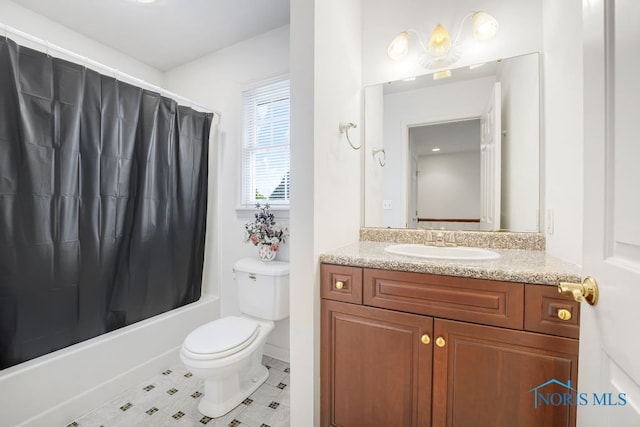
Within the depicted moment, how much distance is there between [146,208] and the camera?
1.90m


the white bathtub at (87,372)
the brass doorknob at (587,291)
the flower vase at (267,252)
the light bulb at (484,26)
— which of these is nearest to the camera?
the brass doorknob at (587,291)

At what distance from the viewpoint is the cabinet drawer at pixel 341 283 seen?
3.88ft

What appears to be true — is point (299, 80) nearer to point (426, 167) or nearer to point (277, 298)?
point (426, 167)

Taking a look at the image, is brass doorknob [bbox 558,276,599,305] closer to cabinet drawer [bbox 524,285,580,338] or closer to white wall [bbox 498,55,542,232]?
cabinet drawer [bbox 524,285,580,338]

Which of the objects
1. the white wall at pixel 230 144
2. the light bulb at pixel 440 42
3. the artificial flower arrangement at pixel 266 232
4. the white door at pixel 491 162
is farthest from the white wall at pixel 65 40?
the white door at pixel 491 162

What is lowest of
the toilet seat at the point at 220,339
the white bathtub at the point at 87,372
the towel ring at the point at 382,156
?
the white bathtub at the point at 87,372

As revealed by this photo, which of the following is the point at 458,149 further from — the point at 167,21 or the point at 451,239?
the point at 167,21

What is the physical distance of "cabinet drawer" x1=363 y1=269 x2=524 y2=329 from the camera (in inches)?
36.6

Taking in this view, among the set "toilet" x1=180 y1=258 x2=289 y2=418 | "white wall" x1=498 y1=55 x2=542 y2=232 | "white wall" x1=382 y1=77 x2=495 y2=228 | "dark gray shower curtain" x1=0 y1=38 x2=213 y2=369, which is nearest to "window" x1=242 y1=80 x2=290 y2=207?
"dark gray shower curtain" x1=0 y1=38 x2=213 y2=369

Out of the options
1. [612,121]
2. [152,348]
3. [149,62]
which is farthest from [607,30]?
[149,62]

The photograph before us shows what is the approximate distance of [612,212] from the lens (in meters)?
0.55

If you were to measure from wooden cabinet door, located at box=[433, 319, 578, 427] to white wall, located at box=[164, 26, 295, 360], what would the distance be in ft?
4.33

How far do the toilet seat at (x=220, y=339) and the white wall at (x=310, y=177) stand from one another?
0.39 metres

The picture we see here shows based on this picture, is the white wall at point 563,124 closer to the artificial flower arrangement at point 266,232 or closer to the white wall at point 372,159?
the white wall at point 372,159
